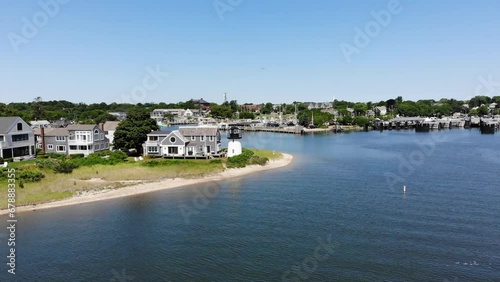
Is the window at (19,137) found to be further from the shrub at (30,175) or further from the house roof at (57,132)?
the shrub at (30,175)

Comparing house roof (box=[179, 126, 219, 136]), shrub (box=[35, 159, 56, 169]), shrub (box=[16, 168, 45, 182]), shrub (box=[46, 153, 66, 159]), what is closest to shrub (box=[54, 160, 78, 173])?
shrub (box=[35, 159, 56, 169])

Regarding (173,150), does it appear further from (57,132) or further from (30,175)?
(30,175)

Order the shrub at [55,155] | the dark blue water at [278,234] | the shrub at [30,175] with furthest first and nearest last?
the shrub at [55,155], the shrub at [30,175], the dark blue water at [278,234]

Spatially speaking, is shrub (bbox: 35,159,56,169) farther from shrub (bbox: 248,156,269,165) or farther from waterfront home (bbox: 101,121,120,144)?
shrub (bbox: 248,156,269,165)

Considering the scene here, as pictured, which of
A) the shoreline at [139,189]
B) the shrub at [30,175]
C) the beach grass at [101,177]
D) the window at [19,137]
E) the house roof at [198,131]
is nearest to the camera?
the shoreline at [139,189]

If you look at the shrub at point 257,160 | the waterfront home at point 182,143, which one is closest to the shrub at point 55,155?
→ the waterfront home at point 182,143

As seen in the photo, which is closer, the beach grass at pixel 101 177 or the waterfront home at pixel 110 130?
the beach grass at pixel 101 177

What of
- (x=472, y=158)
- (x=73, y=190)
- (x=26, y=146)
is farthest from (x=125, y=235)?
(x=472, y=158)
